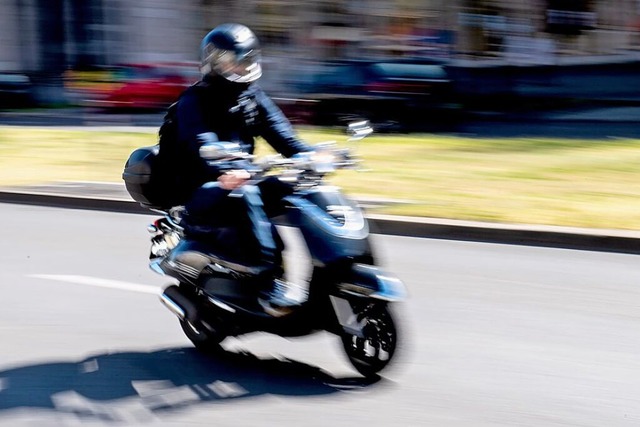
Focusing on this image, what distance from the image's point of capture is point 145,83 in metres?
21.1

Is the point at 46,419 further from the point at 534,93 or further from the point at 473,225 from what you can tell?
the point at 534,93

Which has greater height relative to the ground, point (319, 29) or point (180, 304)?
point (319, 29)

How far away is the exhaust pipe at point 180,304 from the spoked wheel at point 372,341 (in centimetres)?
81

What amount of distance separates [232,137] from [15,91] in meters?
20.0

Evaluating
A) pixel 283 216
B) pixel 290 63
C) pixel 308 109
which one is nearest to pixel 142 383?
pixel 283 216

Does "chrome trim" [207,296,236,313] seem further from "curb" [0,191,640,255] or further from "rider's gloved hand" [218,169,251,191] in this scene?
"curb" [0,191,640,255]

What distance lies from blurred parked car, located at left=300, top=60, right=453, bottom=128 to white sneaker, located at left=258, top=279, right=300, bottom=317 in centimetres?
1235

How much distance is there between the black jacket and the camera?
5164mm

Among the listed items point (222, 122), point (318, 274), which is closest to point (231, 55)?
point (222, 122)

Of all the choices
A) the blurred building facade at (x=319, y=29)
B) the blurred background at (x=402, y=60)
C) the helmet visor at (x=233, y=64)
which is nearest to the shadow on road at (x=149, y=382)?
the helmet visor at (x=233, y=64)

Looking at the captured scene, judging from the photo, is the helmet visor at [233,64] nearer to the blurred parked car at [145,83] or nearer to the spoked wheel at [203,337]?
the spoked wheel at [203,337]

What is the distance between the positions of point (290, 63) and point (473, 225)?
45.5ft

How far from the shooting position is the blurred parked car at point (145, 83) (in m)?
20.6

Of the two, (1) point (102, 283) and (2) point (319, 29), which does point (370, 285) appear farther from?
(2) point (319, 29)
